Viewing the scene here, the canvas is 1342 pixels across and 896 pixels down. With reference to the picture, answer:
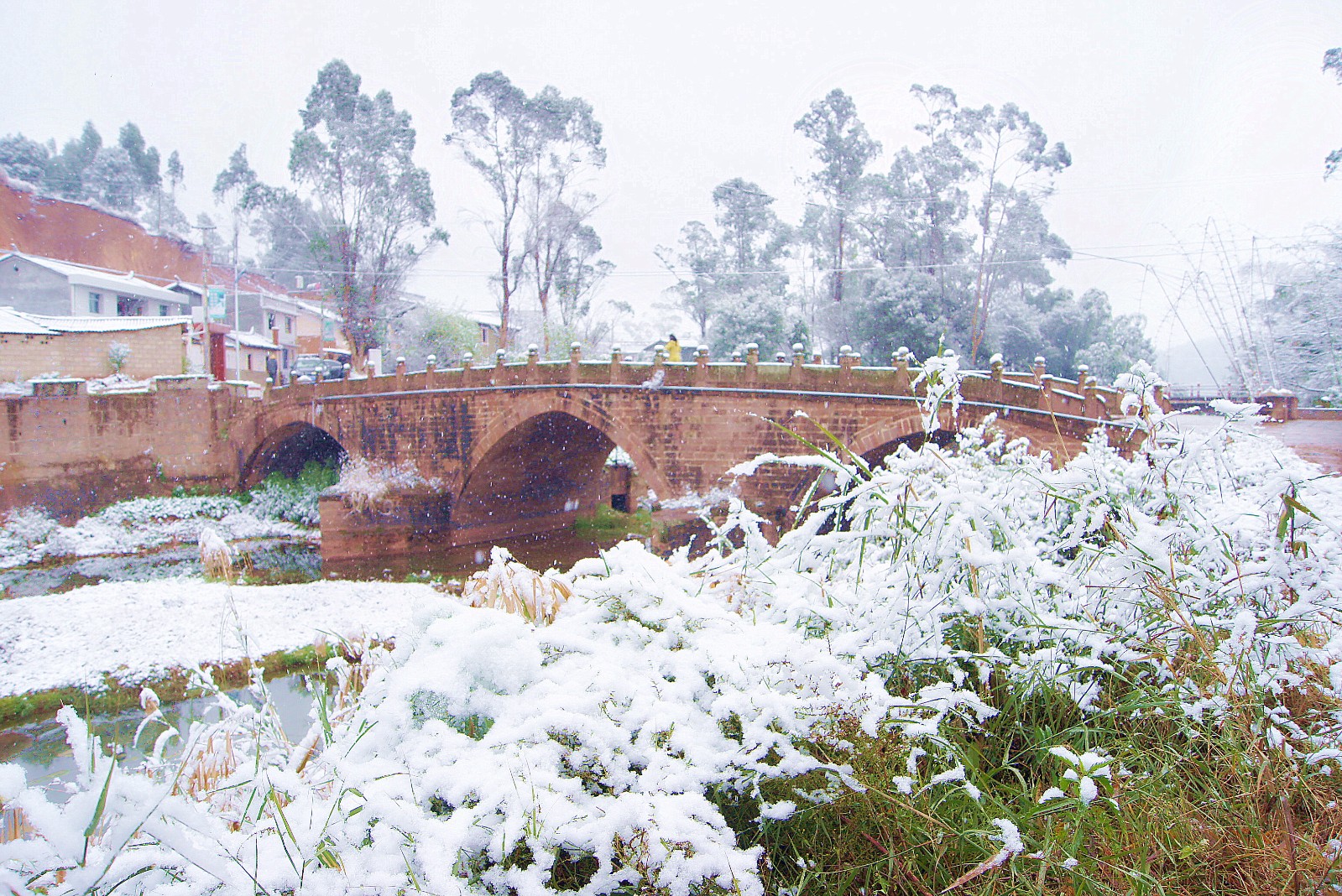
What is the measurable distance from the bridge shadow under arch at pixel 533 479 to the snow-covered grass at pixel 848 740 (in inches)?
623

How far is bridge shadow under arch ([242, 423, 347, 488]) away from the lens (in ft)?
74.7

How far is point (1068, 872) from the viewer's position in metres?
1.54

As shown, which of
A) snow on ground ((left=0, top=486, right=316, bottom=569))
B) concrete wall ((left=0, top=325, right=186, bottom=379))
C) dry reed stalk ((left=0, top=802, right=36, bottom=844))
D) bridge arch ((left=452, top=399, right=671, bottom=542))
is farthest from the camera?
concrete wall ((left=0, top=325, right=186, bottom=379))

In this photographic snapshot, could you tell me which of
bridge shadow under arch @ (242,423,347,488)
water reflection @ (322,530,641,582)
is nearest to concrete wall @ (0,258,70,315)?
bridge shadow under arch @ (242,423,347,488)

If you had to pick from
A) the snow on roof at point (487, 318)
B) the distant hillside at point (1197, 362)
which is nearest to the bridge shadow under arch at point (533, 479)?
the distant hillside at point (1197, 362)

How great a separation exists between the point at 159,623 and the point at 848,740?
45.6ft

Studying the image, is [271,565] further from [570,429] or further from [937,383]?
[937,383]

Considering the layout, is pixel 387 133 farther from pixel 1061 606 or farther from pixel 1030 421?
pixel 1061 606

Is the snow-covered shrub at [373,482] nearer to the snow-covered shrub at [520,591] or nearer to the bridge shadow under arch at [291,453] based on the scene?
the bridge shadow under arch at [291,453]

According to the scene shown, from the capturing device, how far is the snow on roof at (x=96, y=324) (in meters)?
23.5

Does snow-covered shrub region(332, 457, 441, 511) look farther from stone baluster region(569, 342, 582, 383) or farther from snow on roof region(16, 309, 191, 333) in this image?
snow on roof region(16, 309, 191, 333)

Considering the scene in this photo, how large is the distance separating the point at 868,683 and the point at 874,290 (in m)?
19.8

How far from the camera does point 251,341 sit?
105ft

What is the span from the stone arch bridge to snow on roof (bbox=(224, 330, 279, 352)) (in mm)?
8282
